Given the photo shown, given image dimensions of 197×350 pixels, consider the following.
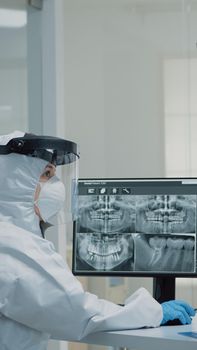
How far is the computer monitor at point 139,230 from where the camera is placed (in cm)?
236

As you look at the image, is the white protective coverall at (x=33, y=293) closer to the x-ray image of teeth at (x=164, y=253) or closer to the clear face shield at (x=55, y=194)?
the clear face shield at (x=55, y=194)

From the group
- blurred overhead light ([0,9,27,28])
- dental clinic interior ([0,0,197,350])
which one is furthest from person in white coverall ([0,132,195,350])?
blurred overhead light ([0,9,27,28])

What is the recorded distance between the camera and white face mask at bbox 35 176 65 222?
1.98m

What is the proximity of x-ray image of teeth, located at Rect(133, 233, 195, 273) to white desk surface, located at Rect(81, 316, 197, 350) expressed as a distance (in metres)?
0.47

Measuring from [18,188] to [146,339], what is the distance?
1.73ft

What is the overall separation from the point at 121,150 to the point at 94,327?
145 centimetres

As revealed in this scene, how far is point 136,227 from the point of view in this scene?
2393 millimetres

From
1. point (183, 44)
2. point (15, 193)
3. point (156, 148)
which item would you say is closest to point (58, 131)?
point (156, 148)

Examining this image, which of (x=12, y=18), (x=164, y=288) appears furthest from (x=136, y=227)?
(x=12, y=18)

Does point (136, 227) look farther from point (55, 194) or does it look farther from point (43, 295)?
point (43, 295)

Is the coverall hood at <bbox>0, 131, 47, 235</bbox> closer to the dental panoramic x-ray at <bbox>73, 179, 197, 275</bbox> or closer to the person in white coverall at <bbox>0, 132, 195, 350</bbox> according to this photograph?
the person in white coverall at <bbox>0, 132, 195, 350</bbox>

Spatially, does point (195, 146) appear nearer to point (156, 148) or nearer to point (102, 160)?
point (156, 148)

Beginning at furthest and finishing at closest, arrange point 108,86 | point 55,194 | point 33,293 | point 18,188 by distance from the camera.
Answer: point 108,86
point 55,194
point 18,188
point 33,293

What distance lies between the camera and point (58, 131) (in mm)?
3137
